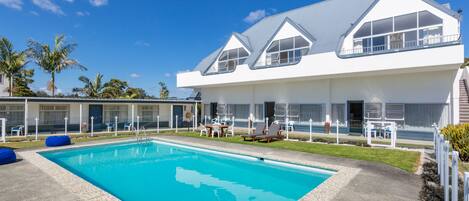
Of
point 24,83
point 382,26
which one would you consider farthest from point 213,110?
point 24,83

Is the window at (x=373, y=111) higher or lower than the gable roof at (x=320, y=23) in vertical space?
lower

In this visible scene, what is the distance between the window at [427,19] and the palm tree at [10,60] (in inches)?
1547

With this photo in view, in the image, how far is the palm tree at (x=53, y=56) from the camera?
2892 cm

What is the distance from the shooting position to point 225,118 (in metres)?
27.0

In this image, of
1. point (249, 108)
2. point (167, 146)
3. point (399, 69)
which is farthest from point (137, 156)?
point (399, 69)

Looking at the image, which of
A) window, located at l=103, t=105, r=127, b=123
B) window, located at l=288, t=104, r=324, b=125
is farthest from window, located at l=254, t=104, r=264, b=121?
window, located at l=103, t=105, r=127, b=123

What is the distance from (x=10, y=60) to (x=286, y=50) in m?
31.7

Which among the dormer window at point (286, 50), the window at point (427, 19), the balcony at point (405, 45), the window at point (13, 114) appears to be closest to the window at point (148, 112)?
the window at point (13, 114)

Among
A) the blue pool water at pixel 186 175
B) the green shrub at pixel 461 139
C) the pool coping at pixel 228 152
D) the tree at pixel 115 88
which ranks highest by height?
the tree at pixel 115 88

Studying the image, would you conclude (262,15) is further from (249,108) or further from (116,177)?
(116,177)

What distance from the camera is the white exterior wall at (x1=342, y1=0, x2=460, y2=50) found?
14.6 meters

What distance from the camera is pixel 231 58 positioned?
2614 cm

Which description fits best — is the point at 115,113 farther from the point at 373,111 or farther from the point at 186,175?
the point at 373,111

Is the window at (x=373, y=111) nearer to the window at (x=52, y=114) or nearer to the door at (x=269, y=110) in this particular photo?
the door at (x=269, y=110)
